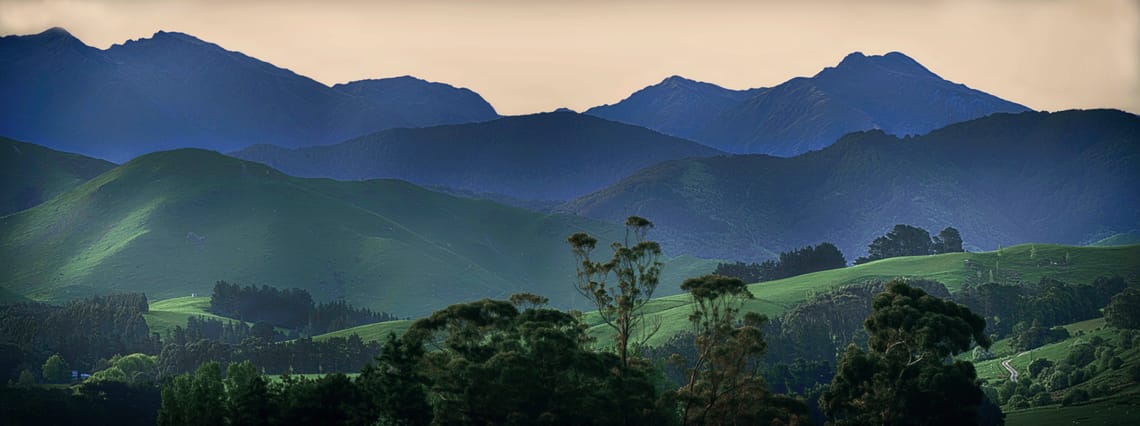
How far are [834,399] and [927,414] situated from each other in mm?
8761

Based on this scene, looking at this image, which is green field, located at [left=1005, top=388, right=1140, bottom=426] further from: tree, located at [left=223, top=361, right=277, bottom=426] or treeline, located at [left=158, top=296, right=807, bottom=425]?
tree, located at [left=223, top=361, right=277, bottom=426]

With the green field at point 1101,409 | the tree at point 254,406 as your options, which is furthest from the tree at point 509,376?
the green field at point 1101,409

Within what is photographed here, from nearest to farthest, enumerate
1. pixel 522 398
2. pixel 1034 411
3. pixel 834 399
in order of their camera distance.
A: pixel 522 398, pixel 834 399, pixel 1034 411

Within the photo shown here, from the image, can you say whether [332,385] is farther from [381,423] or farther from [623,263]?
[623,263]

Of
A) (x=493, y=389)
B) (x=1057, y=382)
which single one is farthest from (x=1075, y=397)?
(x=493, y=389)

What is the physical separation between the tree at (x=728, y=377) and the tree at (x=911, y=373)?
8060 mm

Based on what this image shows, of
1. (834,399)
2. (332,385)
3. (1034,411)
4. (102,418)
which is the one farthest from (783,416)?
(102,418)

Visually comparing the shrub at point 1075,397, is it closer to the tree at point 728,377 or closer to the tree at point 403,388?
the tree at point 728,377

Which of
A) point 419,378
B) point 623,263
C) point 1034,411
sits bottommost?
point 1034,411

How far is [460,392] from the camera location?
102 m

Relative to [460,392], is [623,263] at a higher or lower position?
higher

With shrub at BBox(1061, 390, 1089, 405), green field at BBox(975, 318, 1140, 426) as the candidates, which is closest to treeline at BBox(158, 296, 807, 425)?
green field at BBox(975, 318, 1140, 426)

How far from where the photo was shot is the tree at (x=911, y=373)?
111500 mm

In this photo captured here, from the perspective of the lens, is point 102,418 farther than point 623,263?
Yes
